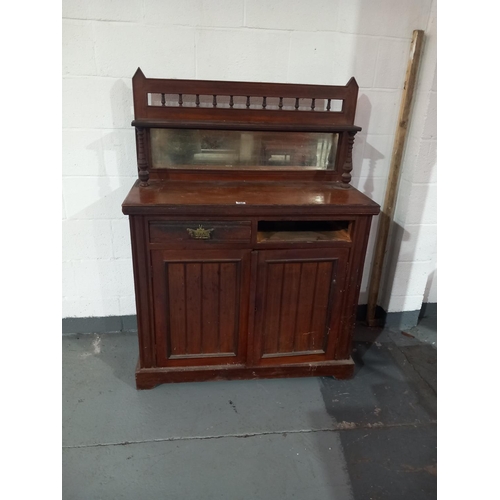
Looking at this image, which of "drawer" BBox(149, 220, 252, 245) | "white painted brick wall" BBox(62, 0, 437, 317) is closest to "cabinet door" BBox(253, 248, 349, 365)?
"drawer" BBox(149, 220, 252, 245)

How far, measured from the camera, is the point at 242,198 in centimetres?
159

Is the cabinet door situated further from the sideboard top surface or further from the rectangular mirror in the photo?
the rectangular mirror

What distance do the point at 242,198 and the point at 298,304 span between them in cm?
54

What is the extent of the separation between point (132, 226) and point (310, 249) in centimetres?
73

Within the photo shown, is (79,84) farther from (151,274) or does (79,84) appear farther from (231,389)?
(231,389)

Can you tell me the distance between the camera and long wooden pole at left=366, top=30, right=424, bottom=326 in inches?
71.9

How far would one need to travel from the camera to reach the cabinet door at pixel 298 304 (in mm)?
1647

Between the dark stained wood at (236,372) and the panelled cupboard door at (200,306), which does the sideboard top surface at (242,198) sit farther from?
the dark stained wood at (236,372)

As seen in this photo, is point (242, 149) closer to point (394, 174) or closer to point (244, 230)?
point (244, 230)

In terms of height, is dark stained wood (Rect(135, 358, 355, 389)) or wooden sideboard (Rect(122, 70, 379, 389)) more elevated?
wooden sideboard (Rect(122, 70, 379, 389))

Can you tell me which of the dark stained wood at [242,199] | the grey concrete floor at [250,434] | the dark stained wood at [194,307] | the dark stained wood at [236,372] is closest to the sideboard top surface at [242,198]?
the dark stained wood at [242,199]

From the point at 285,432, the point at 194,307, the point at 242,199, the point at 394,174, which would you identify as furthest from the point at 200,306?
the point at 394,174

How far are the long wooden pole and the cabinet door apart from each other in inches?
23.0

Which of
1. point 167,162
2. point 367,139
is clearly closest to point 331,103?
point 367,139
